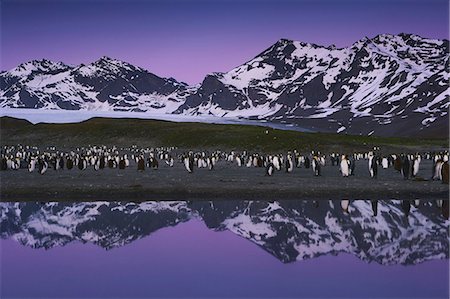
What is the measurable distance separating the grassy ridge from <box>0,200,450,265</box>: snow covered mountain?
2961 cm

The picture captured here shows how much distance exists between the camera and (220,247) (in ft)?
43.3

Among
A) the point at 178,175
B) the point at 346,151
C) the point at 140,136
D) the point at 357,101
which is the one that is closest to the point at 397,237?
the point at 178,175

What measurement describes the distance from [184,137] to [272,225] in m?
41.7

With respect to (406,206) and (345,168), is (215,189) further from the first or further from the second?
(345,168)

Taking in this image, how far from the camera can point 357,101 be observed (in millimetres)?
186000

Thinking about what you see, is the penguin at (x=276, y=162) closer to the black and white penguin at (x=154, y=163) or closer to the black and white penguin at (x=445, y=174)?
the black and white penguin at (x=154, y=163)

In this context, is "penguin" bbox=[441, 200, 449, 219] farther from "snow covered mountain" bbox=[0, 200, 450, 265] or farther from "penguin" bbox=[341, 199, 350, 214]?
"penguin" bbox=[341, 199, 350, 214]

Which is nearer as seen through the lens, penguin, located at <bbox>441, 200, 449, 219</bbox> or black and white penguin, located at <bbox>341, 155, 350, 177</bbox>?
penguin, located at <bbox>441, 200, 449, 219</bbox>

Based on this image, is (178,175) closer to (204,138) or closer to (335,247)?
(335,247)

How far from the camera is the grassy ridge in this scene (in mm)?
49594

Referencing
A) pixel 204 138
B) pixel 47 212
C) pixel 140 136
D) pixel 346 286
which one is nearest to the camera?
pixel 346 286

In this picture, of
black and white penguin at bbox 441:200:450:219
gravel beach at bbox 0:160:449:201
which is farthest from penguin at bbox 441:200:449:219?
gravel beach at bbox 0:160:449:201

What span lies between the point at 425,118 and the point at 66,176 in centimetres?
10394

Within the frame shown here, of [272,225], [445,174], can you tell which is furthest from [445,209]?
[272,225]
